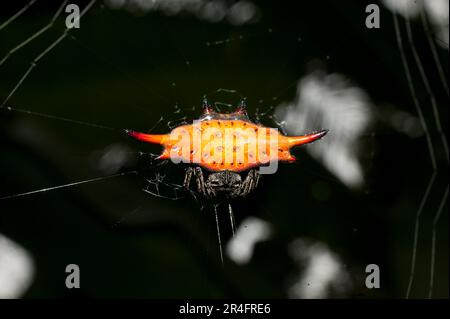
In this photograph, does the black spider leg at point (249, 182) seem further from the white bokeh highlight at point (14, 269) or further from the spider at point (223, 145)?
the white bokeh highlight at point (14, 269)

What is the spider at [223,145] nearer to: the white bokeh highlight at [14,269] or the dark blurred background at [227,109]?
the dark blurred background at [227,109]

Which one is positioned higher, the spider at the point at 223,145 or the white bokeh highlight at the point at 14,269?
the spider at the point at 223,145

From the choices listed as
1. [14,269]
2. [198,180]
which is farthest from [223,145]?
[14,269]

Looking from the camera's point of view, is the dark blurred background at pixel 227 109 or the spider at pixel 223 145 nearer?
the spider at pixel 223 145

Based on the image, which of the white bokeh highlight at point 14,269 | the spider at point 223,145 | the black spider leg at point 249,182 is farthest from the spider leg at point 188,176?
the white bokeh highlight at point 14,269

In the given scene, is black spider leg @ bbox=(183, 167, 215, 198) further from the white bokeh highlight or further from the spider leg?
the white bokeh highlight

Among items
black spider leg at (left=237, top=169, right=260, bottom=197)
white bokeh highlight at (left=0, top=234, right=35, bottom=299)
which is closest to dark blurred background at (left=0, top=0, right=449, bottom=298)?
white bokeh highlight at (left=0, top=234, right=35, bottom=299)
